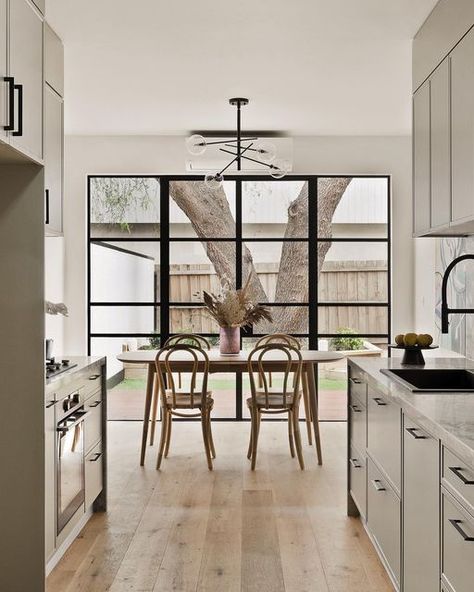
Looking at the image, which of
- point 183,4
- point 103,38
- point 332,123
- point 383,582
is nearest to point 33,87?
point 183,4

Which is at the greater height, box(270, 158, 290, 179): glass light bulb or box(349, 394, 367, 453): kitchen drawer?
box(270, 158, 290, 179): glass light bulb

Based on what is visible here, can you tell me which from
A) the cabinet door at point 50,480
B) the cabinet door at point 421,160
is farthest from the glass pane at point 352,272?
the cabinet door at point 50,480

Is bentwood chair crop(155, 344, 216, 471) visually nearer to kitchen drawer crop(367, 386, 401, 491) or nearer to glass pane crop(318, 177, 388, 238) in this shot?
kitchen drawer crop(367, 386, 401, 491)

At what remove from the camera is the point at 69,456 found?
11.0ft

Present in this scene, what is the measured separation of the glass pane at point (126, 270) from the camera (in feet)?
22.8

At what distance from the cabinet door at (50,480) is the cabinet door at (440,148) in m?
2.03

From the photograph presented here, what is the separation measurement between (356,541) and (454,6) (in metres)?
2.66

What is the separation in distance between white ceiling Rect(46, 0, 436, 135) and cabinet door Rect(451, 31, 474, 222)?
0.69 m

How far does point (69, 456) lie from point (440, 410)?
1832 millimetres

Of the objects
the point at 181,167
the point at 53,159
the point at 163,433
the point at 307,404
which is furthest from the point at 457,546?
the point at 181,167

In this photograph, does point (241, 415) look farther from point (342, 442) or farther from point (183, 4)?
point (183, 4)

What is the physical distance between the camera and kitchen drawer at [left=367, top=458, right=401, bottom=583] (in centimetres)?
279

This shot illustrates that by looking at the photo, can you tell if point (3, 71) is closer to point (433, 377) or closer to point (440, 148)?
point (440, 148)

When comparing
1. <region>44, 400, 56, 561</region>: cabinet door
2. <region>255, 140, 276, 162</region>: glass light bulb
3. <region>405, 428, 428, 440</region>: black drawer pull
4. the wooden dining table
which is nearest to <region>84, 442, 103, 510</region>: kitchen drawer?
<region>44, 400, 56, 561</region>: cabinet door
